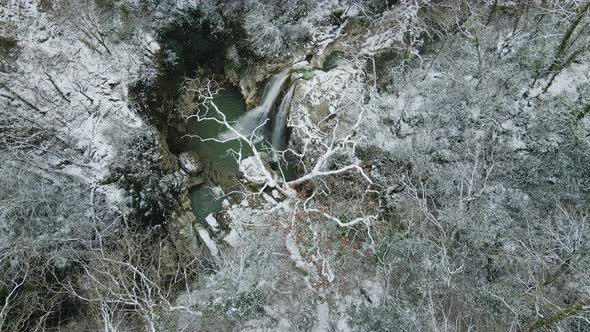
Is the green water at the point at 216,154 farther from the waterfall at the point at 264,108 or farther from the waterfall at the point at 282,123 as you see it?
the waterfall at the point at 282,123

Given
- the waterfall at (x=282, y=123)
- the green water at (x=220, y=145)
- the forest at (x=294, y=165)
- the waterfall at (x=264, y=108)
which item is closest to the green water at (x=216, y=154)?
the green water at (x=220, y=145)

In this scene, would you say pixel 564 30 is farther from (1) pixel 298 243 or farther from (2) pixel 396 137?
(1) pixel 298 243

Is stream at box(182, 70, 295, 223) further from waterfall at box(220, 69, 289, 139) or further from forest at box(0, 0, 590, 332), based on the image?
forest at box(0, 0, 590, 332)

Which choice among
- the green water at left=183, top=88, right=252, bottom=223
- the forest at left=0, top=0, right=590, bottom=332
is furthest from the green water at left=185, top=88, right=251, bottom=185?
the forest at left=0, top=0, right=590, bottom=332

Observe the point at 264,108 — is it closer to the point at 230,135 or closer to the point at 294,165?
the point at 230,135

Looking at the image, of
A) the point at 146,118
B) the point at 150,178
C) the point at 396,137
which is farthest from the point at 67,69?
the point at 396,137
